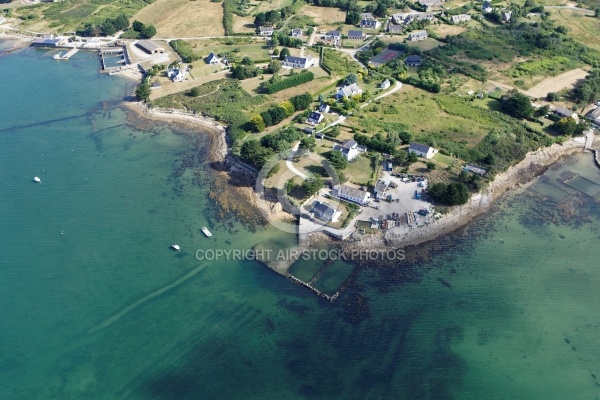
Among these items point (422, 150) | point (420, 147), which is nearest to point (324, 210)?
point (422, 150)

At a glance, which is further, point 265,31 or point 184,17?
point 184,17

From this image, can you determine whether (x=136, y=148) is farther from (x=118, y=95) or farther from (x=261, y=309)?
(x=261, y=309)

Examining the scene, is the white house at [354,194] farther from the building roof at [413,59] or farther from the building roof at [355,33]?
the building roof at [355,33]

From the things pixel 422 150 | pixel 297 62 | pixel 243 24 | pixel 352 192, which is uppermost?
pixel 243 24

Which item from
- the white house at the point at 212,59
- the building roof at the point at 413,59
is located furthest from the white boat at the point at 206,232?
the building roof at the point at 413,59

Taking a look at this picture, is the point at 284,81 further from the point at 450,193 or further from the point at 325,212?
the point at 450,193

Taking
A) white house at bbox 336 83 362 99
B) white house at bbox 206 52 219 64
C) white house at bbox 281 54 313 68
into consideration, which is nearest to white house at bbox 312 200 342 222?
white house at bbox 336 83 362 99
